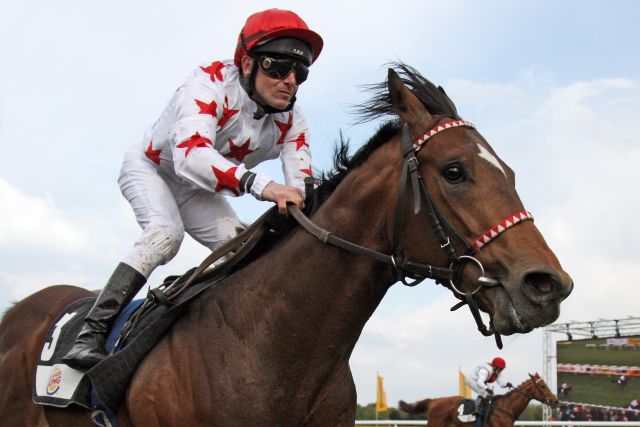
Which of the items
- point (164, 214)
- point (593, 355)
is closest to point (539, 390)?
point (593, 355)

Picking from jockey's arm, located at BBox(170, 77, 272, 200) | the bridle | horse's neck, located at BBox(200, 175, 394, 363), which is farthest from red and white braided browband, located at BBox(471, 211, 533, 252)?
jockey's arm, located at BBox(170, 77, 272, 200)

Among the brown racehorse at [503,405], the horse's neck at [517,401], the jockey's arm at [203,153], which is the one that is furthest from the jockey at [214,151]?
the horse's neck at [517,401]

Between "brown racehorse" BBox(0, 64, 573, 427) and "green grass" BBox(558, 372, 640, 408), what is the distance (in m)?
21.0

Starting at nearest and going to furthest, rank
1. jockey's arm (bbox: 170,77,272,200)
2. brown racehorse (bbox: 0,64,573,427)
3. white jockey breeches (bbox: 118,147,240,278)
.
Answer: brown racehorse (bbox: 0,64,573,427)
jockey's arm (bbox: 170,77,272,200)
white jockey breeches (bbox: 118,147,240,278)

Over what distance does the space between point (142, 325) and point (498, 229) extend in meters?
2.16

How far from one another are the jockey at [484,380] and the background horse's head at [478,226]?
14891 mm

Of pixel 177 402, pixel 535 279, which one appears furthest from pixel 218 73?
pixel 535 279

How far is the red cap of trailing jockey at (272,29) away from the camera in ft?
14.5

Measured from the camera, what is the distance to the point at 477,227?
10.8ft

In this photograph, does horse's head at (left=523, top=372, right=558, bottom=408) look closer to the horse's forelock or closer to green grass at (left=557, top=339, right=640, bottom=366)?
green grass at (left=557, top=339, right=640, bottom=366)

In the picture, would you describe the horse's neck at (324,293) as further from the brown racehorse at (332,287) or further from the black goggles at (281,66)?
the black goggles at (281,66)

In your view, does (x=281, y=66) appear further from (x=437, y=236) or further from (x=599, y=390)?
(x=599, y=390)

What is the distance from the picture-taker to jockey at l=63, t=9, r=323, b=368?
4062 millimetres

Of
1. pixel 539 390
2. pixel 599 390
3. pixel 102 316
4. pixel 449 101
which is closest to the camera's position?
pixel 449 101
